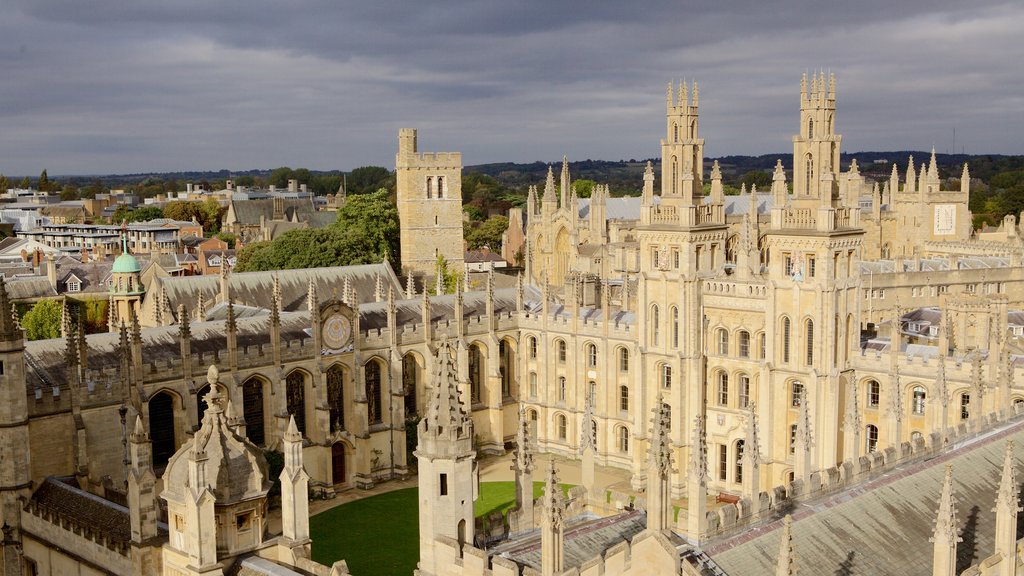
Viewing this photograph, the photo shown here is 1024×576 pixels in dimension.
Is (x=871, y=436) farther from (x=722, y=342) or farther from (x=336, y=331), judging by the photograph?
(x=336, y=331)

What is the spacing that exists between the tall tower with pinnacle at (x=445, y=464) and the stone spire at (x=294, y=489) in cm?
368

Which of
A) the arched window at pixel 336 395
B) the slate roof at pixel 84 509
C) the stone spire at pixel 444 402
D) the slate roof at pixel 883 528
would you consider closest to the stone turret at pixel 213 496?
the slate roof at pixel 84 509

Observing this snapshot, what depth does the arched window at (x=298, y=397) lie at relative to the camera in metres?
40.9

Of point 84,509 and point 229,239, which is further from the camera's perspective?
point 229,239

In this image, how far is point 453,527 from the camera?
61.6 ft

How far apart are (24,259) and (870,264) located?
75624mm

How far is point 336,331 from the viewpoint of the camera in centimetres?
4162

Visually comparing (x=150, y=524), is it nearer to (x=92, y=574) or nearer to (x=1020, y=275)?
(x=92, y=574)

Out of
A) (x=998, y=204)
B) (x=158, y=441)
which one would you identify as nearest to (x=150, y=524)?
(x=158, y=441)

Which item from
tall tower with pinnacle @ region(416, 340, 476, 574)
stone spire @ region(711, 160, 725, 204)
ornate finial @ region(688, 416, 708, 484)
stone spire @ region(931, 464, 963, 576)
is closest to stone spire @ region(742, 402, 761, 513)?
ornate finial @ region(688, 416, 708, 484)

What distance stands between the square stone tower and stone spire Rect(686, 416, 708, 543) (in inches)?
2062

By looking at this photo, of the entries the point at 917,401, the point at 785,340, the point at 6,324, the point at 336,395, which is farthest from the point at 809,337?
the point at 6,324

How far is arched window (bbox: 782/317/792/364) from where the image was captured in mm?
38625

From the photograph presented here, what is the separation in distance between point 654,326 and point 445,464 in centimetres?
2513
